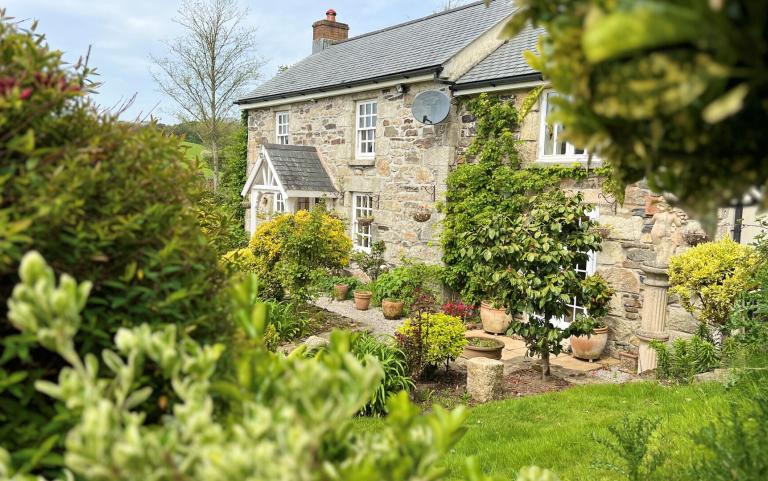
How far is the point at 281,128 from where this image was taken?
1805 centimetres

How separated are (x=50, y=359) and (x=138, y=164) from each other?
62 cm

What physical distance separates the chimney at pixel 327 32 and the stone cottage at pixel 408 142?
230 centimetres

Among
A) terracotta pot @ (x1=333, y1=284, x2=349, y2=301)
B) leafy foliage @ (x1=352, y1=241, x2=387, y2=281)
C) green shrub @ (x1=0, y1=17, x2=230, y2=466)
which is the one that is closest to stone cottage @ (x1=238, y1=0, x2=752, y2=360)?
leafy foliage @ (x1=352, y1=241, x2=387, y2=281)

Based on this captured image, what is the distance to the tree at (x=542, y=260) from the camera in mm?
7684

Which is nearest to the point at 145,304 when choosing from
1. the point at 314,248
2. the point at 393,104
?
the point at 314,248

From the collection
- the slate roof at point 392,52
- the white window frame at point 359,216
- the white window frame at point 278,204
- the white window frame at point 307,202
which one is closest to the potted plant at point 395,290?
the white window frame at point 359,216

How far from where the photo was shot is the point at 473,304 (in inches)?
457

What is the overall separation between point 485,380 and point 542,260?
177 cm

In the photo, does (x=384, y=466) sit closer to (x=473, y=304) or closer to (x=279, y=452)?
(x=279, y=452)

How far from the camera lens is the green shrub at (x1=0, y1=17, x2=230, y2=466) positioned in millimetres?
1451

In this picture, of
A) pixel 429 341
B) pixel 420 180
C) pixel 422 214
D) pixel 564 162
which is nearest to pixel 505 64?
pixel 564 162

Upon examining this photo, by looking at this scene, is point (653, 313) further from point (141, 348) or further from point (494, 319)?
point (141, 348)

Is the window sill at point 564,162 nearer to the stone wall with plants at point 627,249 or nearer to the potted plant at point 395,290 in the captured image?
the stone wall with plants at point 627,249

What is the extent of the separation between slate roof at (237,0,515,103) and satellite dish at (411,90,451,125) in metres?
0.54
